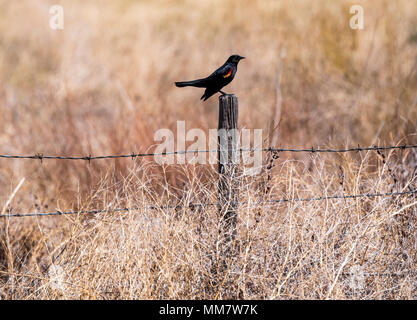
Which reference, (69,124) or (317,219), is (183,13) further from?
(317,219)

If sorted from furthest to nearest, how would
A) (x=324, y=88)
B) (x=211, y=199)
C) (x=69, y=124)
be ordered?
(x=324, y=88)
(x=69, y=124)
(x=211, y=199)

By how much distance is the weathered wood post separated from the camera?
323cm

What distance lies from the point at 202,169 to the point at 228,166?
3.71 ft

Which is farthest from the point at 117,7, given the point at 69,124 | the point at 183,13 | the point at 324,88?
the point at 69,124

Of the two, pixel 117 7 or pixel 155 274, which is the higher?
pixel 117 7

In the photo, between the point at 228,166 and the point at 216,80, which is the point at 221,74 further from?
the point at 228,166

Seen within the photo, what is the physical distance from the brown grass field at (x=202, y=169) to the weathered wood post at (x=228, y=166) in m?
0.08

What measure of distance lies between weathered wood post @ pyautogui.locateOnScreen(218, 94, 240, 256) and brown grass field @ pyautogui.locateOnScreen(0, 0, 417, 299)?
8 centimetres

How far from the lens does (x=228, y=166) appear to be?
331cm

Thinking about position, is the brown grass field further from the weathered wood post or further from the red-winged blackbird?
the red-winged blackbird

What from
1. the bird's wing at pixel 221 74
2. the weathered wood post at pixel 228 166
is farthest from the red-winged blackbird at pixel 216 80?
the weathered wood post at pixel 228 166

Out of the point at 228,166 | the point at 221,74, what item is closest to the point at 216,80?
the point at 221,74
